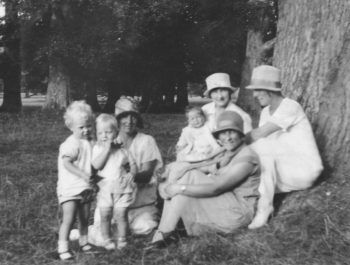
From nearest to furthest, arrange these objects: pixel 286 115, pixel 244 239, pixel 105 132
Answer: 1. pixel 105 132
2. pixel 244 239
3. pixel 286 115

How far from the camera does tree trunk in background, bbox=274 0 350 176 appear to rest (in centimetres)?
562

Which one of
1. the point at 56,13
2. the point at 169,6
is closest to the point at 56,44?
the point at 56,13

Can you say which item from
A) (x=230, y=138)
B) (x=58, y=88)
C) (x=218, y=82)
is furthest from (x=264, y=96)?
(x=58, y=88)

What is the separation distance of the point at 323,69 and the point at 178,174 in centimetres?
187

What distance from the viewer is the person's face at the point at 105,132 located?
4.77 metres

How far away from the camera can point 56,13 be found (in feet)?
81.8

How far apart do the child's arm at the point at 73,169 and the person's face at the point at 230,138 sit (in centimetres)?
127

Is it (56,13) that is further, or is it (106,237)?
(56,13)

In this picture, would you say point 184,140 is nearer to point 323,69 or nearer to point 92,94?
point 323,69

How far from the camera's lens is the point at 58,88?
24156 mm

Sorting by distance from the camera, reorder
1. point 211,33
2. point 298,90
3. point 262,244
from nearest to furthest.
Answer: point 262,244 → point 298,90 → point 211,33

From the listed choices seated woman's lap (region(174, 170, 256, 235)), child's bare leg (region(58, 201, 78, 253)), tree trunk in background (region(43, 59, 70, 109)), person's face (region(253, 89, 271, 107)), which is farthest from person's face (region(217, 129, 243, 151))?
tree trunk in background (region(43, 59, 70, 109))

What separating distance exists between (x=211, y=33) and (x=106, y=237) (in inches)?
936

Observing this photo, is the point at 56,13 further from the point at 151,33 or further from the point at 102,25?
the point at 151,33
